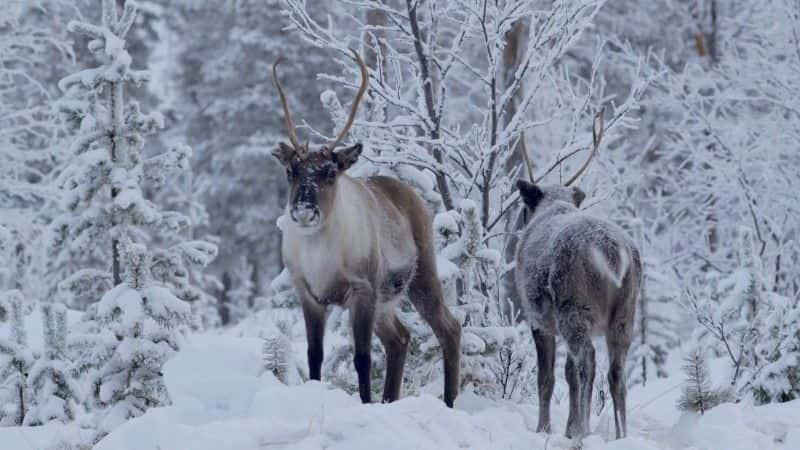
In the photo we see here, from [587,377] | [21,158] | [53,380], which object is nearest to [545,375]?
[587,377]

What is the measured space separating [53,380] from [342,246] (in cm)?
248

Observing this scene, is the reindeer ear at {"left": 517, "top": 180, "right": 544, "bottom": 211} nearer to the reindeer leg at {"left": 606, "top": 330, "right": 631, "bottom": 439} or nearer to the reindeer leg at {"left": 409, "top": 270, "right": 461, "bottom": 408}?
the reindeer leg at {"left": 409, "top": 270, "right": 461, "bottom": 408}

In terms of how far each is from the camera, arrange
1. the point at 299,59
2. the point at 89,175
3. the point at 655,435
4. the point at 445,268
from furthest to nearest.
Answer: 1. the point at 299,59
2. the point at 89,175
3. the point at 445,268
4. the point at 655,435

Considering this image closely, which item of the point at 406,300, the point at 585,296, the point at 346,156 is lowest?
the point at 406,300

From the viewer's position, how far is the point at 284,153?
625cm

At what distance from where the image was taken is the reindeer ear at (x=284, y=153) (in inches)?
246

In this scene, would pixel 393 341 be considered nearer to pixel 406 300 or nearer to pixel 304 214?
pixel 406 300

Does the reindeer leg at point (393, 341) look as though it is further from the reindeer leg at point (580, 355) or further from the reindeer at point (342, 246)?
the reindeer leg at point (580, 355)

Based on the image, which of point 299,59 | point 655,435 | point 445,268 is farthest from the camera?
point 299,59

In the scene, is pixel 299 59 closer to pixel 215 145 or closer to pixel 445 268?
pixel 215 145

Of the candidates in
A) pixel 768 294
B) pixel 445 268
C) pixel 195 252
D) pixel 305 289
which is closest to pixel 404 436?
pixel 305 289

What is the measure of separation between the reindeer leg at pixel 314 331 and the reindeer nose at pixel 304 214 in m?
0.57

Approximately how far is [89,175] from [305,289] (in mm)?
2966

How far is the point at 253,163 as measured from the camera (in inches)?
1024
